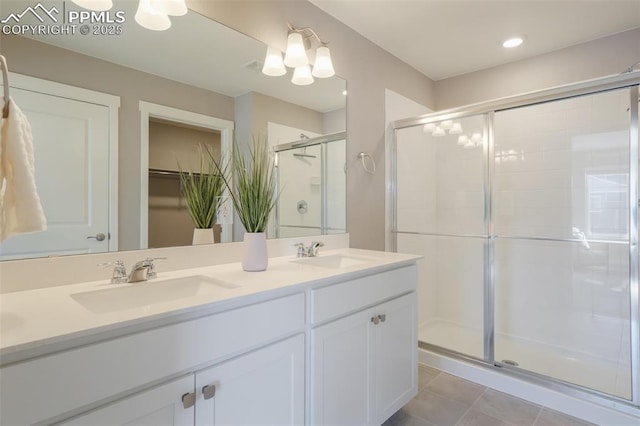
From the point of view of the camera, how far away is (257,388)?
100 cm

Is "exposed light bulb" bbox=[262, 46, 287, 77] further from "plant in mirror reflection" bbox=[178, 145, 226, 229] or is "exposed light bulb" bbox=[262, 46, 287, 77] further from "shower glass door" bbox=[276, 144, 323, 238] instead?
"plant in mirror reflection" bbox=[178, 145, 226, 229]

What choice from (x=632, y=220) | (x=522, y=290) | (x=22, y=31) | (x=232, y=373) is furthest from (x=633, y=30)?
(x=22, y=31)

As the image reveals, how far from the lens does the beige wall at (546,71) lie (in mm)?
2248

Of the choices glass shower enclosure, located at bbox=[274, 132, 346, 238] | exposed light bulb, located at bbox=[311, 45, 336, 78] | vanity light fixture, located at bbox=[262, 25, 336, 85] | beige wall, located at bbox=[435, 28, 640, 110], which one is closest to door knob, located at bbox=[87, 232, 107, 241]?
glass shower enclosure, located at bbox=[274, 132, 346, 238]

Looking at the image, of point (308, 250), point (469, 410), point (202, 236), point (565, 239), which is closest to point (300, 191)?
point (308, 250)

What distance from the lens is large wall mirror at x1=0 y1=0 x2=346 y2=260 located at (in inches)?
42.2

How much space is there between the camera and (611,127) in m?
2.23

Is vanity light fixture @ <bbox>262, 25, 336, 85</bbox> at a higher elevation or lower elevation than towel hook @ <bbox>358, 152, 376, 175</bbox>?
higher

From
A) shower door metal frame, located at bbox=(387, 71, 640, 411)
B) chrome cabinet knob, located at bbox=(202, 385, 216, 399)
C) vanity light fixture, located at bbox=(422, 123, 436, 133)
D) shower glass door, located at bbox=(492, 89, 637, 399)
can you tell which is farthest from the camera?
vanity light fixture, located at bbox=(422, 123, 436, 133)

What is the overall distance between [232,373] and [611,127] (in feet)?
9.54

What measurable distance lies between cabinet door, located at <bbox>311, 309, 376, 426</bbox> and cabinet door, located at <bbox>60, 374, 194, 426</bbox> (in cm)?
48

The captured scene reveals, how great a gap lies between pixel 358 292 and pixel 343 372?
329 mm

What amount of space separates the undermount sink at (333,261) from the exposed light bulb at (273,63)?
1050mm

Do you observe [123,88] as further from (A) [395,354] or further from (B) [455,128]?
(B) [455,128]
